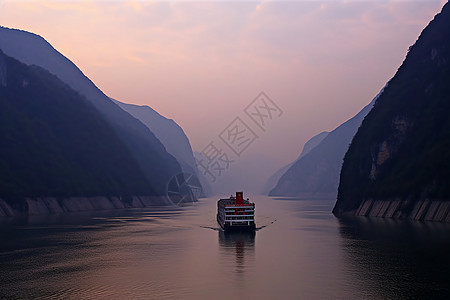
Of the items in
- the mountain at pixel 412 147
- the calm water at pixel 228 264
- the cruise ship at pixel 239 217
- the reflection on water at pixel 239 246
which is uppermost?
the mountain at pixel 412 147

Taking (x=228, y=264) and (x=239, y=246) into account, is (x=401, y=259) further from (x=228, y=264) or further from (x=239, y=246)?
(x=239, y=246)

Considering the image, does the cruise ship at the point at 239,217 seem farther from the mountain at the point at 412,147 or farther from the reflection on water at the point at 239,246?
the mountain at the point at 412,147

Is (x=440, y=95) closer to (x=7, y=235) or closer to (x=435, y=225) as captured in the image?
(x=435, y=225)

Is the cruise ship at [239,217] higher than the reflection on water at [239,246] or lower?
higher

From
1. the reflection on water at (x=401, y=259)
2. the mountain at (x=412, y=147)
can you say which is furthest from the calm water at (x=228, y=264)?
the mountain at (x=412, y=147)

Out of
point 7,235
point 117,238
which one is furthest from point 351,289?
point 7,235

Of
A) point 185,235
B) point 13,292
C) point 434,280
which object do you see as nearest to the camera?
point 13,292

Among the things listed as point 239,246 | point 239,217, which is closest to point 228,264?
point 239,246
